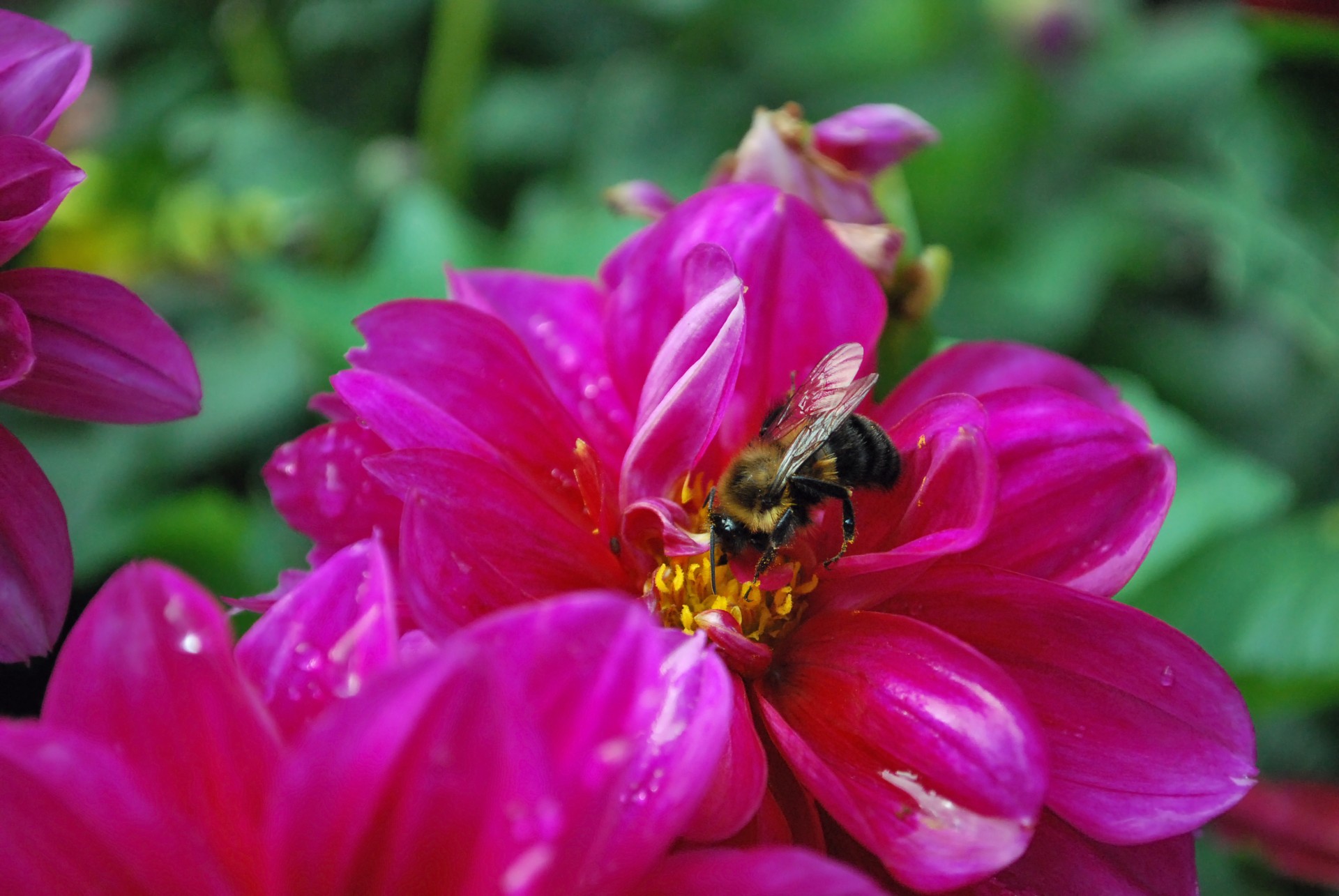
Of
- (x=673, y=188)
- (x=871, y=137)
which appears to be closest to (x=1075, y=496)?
(x=871, y=137)

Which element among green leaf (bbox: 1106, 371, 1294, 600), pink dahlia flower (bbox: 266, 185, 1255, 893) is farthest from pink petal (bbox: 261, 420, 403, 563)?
green leaf (bbox: 1106, 371, 1294, 600)

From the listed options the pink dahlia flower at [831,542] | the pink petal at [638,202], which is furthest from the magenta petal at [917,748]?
the pink petal at [638,202]

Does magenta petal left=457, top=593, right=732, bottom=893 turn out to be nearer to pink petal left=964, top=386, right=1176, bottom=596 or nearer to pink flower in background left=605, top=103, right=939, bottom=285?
pink petal left=964, top=386, right=1176, bottom=596

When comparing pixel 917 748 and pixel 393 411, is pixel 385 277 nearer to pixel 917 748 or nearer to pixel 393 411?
pixel 393 411

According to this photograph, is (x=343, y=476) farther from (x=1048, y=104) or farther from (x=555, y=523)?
(x=1048, y=104)

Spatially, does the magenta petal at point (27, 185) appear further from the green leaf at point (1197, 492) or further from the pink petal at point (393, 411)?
the green leaf at point (1197, 492)

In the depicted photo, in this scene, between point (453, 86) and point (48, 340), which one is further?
point (453, 86)

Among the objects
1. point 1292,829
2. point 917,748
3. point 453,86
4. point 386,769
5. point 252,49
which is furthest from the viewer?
point 252,49
